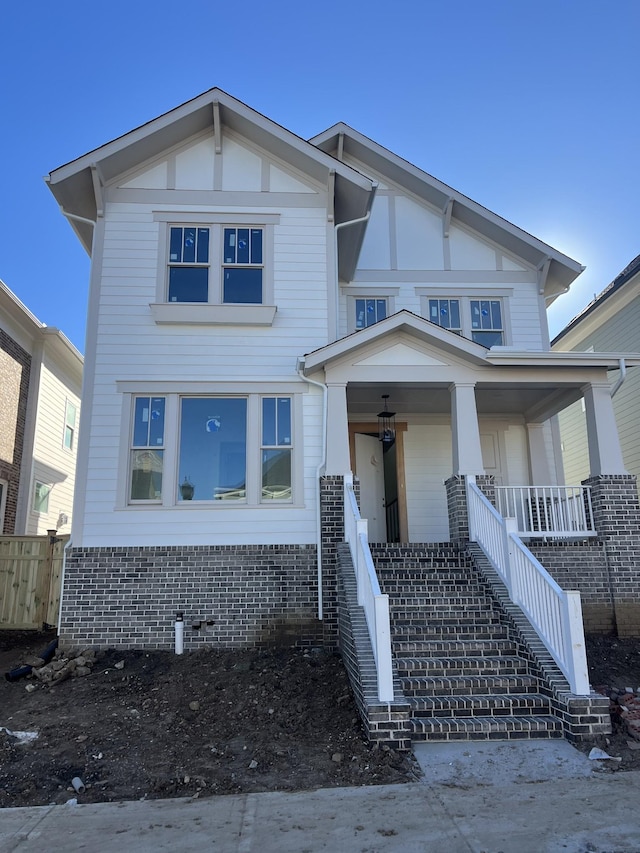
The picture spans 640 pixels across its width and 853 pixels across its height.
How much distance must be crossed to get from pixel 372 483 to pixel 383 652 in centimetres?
602

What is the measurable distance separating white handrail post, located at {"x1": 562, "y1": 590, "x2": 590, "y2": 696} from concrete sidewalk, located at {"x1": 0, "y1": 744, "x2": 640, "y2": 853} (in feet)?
3.50

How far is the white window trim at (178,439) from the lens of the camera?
9031mm

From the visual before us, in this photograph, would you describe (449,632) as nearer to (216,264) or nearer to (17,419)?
(216,264)

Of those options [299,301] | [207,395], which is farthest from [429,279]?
[207,395]

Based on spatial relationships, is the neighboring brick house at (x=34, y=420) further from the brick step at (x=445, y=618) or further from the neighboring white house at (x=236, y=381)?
the brick step at (x=445, y=618)

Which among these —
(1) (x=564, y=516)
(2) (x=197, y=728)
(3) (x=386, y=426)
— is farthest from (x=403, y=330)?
(2) (x=197, y=728)

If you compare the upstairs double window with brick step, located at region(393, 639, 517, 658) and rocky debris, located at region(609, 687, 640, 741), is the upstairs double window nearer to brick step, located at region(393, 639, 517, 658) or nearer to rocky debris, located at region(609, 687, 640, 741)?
brick step, located at region(393, 639, 517, 658)

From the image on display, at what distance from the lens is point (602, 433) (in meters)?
9.45

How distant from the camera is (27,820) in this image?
13.6 ft

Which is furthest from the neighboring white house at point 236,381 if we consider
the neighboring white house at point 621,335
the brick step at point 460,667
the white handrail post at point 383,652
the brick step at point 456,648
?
the neighboring white house at point 621,335

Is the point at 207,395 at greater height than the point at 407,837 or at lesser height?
greater

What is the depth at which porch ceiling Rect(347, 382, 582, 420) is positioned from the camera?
9914 millimetres

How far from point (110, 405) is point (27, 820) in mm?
5973

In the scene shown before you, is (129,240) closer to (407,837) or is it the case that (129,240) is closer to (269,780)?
(269,780)
